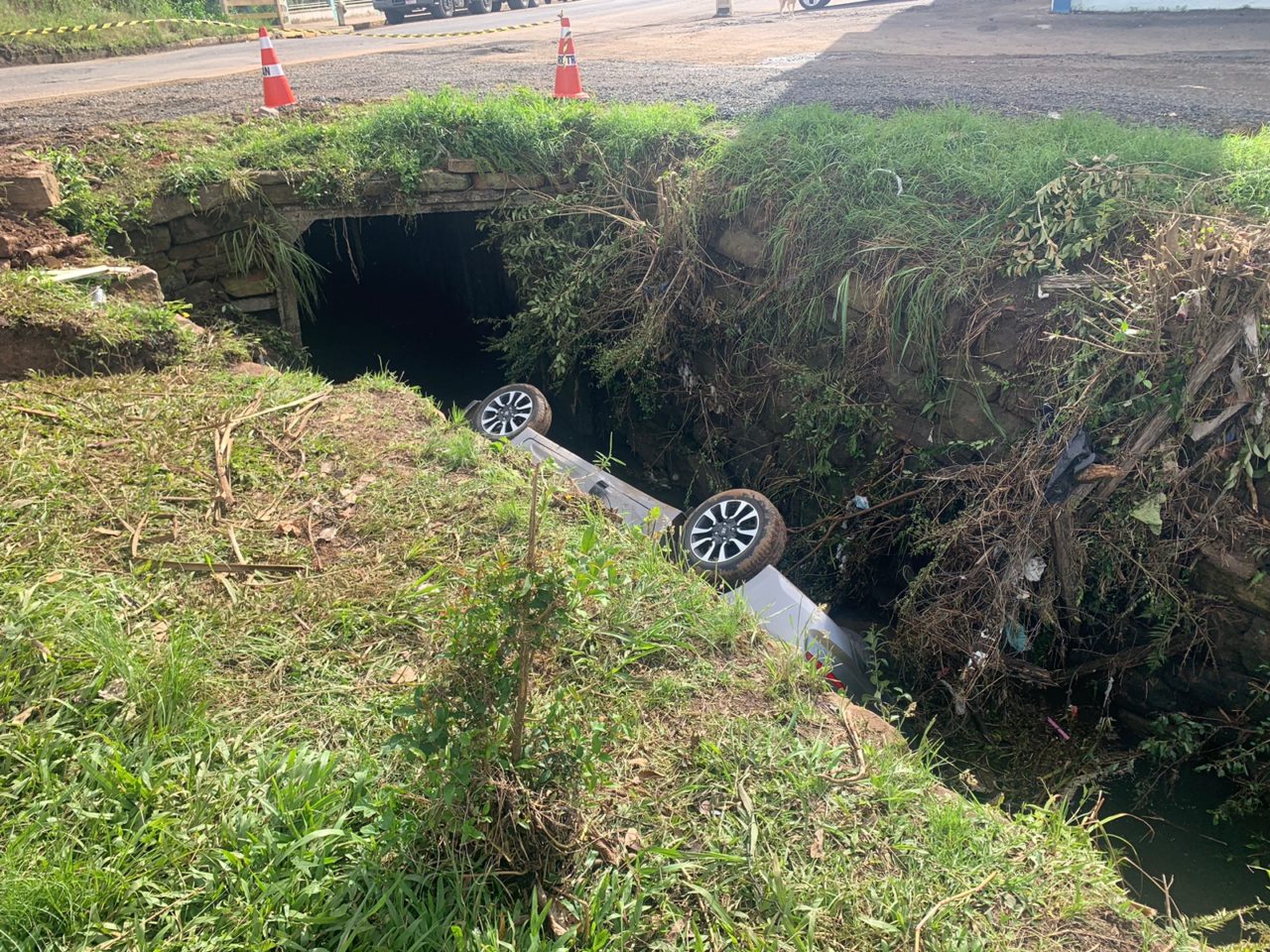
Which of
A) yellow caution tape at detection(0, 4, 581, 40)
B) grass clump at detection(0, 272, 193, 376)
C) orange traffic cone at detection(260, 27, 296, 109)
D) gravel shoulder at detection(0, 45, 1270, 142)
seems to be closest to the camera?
grass clump at detection(0, 272, 193, 376)

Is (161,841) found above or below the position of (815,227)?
below

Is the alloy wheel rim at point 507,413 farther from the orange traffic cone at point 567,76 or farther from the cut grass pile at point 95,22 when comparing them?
the cut grass pile at point 95,22

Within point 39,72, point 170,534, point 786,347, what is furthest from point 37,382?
point 39,72

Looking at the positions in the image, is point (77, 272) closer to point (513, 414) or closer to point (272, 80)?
point (513, 414)

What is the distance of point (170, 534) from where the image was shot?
3551mm

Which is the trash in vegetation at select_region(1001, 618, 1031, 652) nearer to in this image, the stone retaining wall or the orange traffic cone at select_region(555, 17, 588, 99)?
the stone retaining wall

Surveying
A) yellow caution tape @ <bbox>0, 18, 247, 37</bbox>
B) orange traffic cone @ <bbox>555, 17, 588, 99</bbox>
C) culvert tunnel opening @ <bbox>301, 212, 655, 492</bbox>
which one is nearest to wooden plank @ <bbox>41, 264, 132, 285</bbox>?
culvert tunnel opening @ <bbox>301, 212, 655, 492</bbox>

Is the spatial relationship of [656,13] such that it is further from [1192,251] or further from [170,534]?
[170,534]

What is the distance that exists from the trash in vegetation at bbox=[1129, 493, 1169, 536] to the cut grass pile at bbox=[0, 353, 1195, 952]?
5.76ft

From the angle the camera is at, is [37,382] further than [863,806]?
Yes

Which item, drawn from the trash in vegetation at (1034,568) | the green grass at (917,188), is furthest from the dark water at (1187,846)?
the green grass at (917,188)

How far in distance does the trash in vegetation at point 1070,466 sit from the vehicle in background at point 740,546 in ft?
4.18

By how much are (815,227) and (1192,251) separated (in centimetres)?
219

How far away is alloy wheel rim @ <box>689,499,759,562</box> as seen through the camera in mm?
4871
